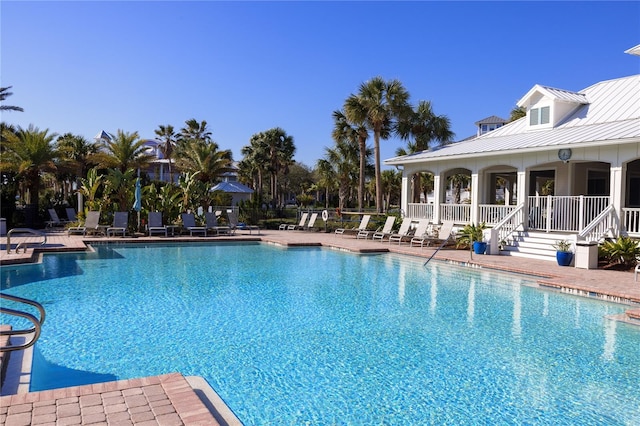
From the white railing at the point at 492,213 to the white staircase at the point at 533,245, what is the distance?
1.85 meters

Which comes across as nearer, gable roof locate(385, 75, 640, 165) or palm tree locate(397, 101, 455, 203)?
gable roof locate(385, 75, 640, 165)

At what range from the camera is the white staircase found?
14.9m

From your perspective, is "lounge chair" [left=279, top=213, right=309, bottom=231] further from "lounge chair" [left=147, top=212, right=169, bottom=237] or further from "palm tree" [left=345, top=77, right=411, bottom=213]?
"lounge chair" [left=147, top=212, right=169, bottom=237]

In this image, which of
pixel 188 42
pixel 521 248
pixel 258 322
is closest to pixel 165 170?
pixel 188 42

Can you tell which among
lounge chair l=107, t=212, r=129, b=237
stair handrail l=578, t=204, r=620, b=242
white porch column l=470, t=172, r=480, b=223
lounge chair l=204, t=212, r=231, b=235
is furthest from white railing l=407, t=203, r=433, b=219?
lounge chair l=107, t=212, r=129, b=237

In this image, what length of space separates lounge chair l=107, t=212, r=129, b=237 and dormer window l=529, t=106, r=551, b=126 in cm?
1711

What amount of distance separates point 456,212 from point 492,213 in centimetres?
178

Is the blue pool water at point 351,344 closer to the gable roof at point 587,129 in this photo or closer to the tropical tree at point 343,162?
the gable roof at point 587,129

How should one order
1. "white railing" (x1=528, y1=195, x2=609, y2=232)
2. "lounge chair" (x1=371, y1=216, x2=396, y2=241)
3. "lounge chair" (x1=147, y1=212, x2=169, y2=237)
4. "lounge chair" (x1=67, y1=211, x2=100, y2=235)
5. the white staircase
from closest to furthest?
the white staircase
"white railing" (x1=528, y1=195, x2=609, y2=232)
"lounge chair" (x1=67, y1=211, x2=100, y2=235)
"lounge chair" (x1=371, y1=216, x2=396, y2=241)
"lounge chair" (x1=147, y1=212, x2=169, y2=237)

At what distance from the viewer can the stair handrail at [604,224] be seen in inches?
561

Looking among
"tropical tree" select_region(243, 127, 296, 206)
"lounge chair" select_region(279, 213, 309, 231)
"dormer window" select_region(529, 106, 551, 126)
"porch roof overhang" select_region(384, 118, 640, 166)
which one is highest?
"tropical tree" select_region(243, 127, 296, 206)

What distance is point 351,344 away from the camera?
694 cm

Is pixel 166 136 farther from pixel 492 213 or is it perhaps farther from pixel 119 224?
pixel 492 213

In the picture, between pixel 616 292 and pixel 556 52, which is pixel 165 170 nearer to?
pixel 556 52
